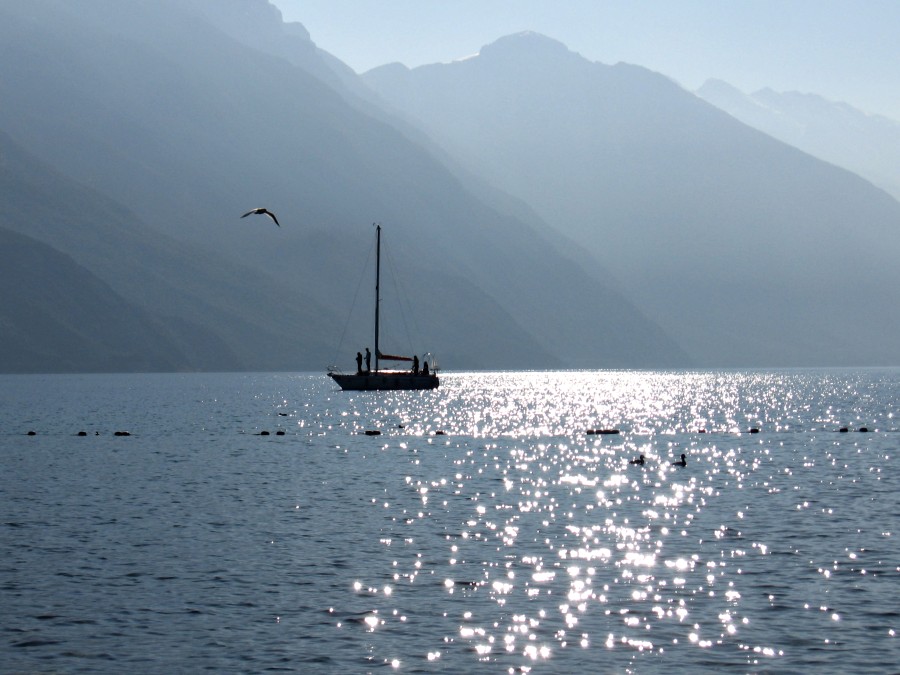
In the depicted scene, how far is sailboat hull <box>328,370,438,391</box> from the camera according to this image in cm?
17775

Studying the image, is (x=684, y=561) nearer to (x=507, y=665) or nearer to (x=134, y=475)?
(x=507, y=665)

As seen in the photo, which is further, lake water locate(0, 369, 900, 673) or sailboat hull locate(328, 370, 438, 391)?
sailboat hull locate(328, 370, 438, 391)

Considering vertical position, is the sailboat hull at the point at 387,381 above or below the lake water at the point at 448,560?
above

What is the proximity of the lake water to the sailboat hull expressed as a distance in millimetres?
97479

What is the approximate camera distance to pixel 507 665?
23.1m

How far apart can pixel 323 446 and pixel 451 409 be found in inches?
2369

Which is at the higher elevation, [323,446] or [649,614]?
[323,446]

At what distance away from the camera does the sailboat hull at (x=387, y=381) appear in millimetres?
177750

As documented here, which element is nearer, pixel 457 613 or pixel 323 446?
pixel 457 613

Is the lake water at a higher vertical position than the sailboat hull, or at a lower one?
lower

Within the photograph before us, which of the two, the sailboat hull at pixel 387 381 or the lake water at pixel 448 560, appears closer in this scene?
the lake water at pixel 448 560

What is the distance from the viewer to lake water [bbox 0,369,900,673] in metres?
24.3

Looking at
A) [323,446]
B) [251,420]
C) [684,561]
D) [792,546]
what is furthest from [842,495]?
[251,420]

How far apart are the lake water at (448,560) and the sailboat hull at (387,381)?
9748 cm
